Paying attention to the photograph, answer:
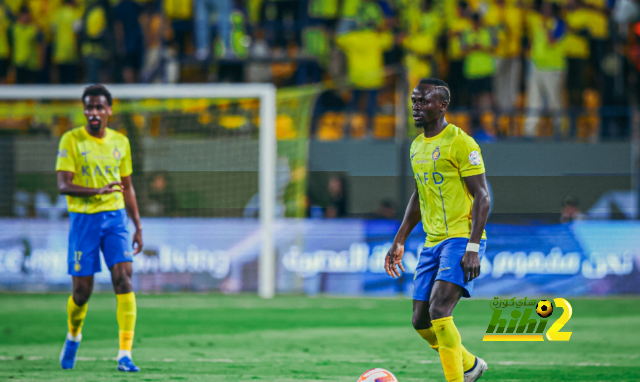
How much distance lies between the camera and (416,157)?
5.57 metres

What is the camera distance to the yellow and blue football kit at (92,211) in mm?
6891

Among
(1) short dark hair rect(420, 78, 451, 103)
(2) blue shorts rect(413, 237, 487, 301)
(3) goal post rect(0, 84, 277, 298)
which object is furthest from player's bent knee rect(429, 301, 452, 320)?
(3) goal post rect(0, 84, 277, 298)

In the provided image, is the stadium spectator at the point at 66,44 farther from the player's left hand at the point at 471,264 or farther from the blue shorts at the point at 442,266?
the player's left hand at the point at 471,264

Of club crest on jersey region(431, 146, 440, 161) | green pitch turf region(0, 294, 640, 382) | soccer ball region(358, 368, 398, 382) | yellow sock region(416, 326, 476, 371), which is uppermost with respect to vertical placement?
club crest on jersey region(431, 146, 440, 161)

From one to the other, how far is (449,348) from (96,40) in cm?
1277

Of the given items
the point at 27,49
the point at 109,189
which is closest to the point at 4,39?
the point at 27,49

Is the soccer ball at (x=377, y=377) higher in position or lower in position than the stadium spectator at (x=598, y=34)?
lower

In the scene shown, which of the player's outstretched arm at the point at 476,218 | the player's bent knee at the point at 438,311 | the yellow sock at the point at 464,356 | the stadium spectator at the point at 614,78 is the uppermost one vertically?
the stadium spectator at the point at 614,78

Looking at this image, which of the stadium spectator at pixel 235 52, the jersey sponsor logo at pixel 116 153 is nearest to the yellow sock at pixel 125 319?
the jersey sponsor logo at pixel 116 153

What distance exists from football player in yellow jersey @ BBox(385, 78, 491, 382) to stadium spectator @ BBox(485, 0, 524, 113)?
10.7 m

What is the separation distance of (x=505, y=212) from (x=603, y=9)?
5.22 meters

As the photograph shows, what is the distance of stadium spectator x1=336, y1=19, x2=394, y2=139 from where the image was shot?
52.6 feet

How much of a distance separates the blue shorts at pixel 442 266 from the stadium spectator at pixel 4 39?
13636 mm

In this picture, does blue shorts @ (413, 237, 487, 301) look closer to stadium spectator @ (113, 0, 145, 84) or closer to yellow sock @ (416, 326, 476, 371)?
yellow sock @ (416, 326, 476, 371)
